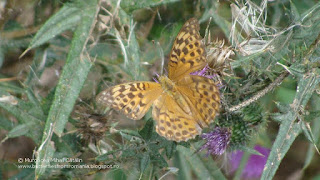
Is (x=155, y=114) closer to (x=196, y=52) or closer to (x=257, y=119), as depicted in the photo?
(x=196, y=52)

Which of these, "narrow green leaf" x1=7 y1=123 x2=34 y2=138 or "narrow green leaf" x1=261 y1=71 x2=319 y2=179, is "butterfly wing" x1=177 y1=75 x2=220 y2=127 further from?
"narrow green leaf" x1=7 y1=123 x2=34 y2=138

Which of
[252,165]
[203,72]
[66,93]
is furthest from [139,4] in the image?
[252,165]

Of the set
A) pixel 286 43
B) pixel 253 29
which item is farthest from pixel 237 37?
pixel 286 43

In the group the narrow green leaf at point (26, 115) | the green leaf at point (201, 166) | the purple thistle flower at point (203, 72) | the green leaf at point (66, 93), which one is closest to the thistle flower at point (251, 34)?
the purple thistle flower at point (203, 72)

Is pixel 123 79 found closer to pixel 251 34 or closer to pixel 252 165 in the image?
pixel 251 34

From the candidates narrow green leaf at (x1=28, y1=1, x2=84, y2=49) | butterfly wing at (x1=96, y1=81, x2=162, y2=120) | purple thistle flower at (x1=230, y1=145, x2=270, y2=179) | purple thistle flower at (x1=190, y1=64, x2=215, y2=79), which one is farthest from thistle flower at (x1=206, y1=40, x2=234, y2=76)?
purple thistle flower at (x1=230, y1=145, x2=270, y2=179)

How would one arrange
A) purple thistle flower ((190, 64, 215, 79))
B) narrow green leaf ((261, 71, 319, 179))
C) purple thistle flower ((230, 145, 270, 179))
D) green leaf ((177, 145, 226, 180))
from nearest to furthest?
1. narrow green leaf ((261, 71, 319, 179))
2. purple thistle flower ((190, 64, 215, 79))
3. green leaf ((177, 145, 226, 180))
4. purple thistle flower ((230, 145, 270, 179))

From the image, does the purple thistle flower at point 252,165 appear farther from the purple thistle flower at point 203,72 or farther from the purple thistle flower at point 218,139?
the purple thistle flower at point 203,72
